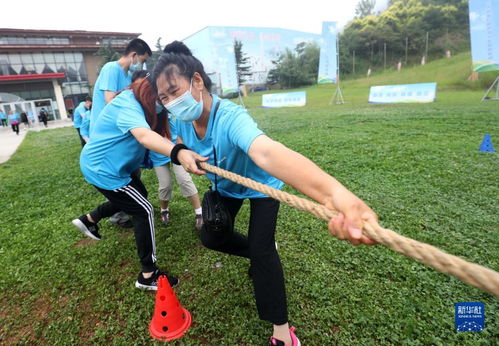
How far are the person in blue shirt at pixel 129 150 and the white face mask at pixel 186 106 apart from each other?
212 millimetres

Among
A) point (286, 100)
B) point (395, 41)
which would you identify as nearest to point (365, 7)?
point (395, 41)

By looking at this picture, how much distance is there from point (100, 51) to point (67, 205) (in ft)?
121

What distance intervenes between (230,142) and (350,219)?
2.96ft

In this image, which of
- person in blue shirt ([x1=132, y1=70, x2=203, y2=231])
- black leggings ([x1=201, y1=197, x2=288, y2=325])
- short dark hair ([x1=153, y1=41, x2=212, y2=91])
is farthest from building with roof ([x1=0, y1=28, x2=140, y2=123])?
black leggings ([x1=201, y1=197, x2=288, y2=325])

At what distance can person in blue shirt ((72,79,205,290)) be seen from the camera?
2.00m

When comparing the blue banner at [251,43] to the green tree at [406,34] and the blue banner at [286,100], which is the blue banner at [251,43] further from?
the blue banner at [286,100]

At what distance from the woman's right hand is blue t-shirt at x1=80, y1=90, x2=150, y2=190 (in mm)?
539

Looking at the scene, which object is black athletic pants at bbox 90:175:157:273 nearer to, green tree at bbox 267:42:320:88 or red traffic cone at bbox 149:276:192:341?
red traffic cone at bbox 149:276:192:341

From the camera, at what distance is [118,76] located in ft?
11.3

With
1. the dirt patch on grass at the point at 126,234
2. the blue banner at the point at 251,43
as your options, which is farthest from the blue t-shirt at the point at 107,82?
the blue banner at the point at 251,43

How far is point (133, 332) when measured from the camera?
6.72 ft

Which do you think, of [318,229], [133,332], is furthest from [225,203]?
[318,229]

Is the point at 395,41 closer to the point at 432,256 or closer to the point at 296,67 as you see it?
the point at 296,67

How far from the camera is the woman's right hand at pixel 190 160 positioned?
171 cm
